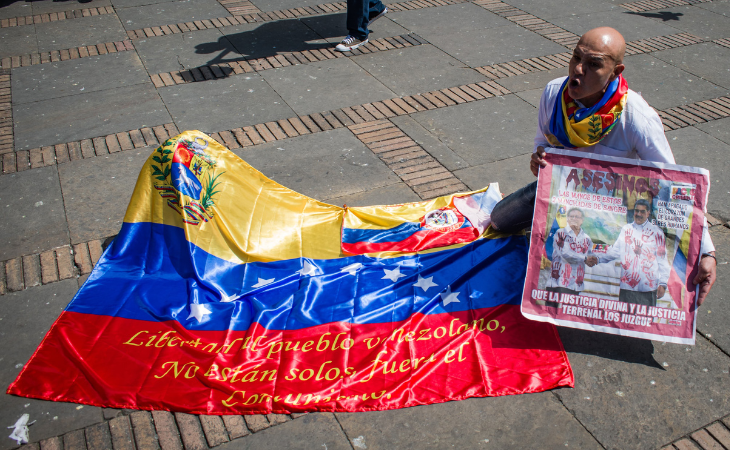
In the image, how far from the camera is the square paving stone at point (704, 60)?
6.24m

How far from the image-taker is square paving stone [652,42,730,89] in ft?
20.5

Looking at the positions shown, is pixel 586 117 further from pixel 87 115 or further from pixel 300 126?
pixel 87 115

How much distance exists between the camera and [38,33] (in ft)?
24.6

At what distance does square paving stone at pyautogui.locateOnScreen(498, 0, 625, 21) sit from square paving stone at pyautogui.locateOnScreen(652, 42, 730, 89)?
1635 mm

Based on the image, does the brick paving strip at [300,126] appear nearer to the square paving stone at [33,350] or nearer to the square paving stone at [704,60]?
the square paving stone at [704,60]

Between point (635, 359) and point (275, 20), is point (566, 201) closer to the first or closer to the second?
point (635, 359)

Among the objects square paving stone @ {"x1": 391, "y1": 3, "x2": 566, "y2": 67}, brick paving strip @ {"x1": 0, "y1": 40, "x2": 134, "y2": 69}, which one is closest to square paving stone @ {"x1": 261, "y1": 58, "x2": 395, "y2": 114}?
square paving stone @ {"x1": 391, "y1": 3, "x2": 566, "y2": 67}

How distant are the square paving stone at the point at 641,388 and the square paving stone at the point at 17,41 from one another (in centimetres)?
726

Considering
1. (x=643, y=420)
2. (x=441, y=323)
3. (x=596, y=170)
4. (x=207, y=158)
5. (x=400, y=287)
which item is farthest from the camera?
(x=207, y=158)

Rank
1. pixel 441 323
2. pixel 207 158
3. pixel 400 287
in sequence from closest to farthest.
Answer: pixel 441 323
pixel 400 287
pixel 207 158

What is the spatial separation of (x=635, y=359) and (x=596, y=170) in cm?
107

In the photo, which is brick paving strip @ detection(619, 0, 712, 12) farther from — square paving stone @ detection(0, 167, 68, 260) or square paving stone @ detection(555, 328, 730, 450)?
square paving stone @ detection(0, 167, 68, 260)

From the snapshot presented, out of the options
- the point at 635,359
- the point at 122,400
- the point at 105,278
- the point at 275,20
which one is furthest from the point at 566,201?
the point at 275,20

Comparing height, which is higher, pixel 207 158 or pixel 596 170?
pixel 596 170
